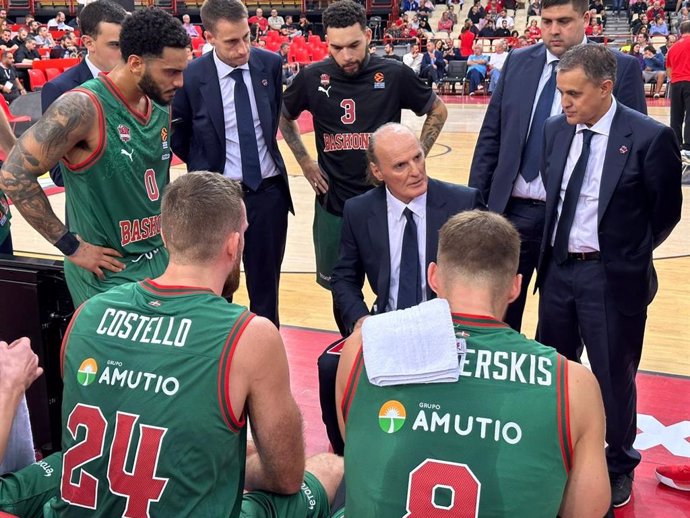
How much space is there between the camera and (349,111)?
14.9ft

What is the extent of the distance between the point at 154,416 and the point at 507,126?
2542 mm

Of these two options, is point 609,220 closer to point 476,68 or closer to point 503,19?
point 476,68

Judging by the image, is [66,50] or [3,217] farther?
[66,50]

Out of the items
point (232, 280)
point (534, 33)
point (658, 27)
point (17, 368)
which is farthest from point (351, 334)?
point (658, 27)

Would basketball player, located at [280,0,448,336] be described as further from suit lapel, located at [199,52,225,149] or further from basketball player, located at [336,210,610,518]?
basketball player, located at [336,210,610,518]

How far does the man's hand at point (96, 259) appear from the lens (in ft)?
10.9

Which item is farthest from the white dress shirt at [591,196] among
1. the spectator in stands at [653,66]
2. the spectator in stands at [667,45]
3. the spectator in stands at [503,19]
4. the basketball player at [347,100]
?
the spectator in stands at [503,19]

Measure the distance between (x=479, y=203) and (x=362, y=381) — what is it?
6.04ft

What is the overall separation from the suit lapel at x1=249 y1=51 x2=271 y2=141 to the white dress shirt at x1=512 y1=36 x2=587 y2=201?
55.4 inches

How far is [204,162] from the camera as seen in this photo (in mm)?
4520

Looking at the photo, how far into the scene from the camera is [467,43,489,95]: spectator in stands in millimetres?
21391

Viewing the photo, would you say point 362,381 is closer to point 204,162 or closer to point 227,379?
point 227,379

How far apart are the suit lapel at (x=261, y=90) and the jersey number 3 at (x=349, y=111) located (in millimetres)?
412

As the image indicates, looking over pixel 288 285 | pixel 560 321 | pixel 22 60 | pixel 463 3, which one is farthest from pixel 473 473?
pixel 463 3
